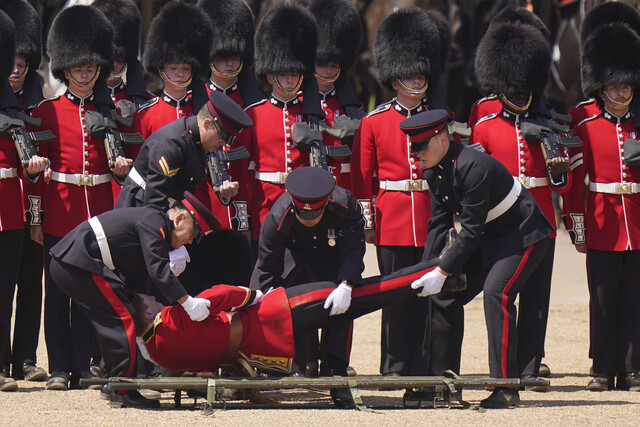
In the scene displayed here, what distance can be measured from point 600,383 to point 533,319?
453 mm

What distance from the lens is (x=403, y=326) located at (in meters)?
6.19

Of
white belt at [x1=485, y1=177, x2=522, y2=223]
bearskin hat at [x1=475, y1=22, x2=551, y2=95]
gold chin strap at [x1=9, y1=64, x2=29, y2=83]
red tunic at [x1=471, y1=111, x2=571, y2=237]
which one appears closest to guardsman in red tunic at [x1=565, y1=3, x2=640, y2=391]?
red tunic at [x1=471, y1=111, x2=571, y2=237]

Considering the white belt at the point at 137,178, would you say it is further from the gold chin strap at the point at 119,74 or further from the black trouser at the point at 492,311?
the black trouser at the point at 492,311

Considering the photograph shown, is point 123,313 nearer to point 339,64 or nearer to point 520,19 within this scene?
point 339,64

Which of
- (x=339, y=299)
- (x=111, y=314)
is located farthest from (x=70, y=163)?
(x=339, y=299)

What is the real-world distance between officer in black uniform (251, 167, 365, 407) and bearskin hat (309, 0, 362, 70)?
1.80 metres

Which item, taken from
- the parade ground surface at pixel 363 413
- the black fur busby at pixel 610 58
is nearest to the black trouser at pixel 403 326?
the parade ground surface at pixel 363 413

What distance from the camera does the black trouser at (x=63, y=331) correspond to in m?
6.28

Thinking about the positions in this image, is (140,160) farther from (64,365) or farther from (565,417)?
(565,417)

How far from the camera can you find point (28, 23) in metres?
7.20

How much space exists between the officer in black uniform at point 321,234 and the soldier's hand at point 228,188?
0.40 meters

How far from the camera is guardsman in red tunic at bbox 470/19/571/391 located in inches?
247

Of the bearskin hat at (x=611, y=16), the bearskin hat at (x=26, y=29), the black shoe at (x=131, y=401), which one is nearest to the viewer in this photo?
the black shoe at (x=131, y=401)

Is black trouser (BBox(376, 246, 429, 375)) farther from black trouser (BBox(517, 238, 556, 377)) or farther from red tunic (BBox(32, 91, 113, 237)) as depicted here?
red tunic (BBox(32, 91, 113, 237))
